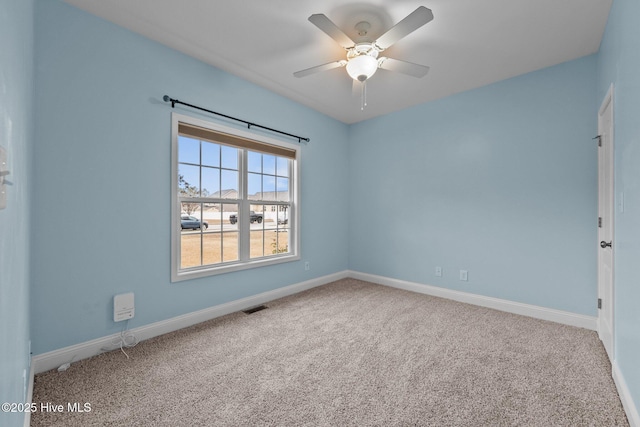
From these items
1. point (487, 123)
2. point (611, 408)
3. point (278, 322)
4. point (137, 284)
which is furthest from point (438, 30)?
point (137, 284)

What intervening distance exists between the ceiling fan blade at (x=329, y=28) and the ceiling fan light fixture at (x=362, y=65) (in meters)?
0.13

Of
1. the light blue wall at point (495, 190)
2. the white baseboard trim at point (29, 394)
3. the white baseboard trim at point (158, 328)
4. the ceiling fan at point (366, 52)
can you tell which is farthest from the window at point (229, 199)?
the light blue wall at point (495, 190)

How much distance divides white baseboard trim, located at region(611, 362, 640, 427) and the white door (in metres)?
0.35

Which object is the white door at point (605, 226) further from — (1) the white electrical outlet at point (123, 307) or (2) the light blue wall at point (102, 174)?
(1) the white electrical outlet at point (123, 307)

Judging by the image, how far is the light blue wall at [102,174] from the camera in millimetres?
1995

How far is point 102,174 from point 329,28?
2098 millimetres

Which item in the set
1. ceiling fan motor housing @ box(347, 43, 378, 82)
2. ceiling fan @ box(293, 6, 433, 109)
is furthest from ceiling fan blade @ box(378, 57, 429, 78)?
ceiling fan motor housing @ box(347, 43, 378, 82)

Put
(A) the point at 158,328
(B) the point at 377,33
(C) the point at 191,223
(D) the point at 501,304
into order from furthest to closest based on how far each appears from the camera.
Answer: (D) the point at 501,304
(C) the point at 191,223
(A) the point at 158,328
(B) the point at 377,33

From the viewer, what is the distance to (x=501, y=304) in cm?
320

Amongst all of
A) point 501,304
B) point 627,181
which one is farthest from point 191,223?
point 501,304

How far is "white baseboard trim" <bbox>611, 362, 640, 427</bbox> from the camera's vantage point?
145 centimetres

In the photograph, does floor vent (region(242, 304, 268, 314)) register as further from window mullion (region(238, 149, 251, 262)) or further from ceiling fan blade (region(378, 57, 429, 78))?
ceiling fan blade (region(378, 57, 429, 78))

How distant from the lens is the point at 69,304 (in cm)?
208

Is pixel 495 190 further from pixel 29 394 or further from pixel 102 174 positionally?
pixel 29 394
